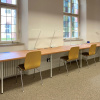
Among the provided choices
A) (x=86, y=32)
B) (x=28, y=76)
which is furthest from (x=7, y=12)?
(x=86, y=32)

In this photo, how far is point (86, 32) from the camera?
5.70 metres

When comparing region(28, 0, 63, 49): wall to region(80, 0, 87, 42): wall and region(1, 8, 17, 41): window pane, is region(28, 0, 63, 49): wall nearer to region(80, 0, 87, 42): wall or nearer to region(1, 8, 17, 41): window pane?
region(1, 8, 17, 41): window pane

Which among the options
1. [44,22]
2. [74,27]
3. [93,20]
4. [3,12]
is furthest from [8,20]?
[93,20]

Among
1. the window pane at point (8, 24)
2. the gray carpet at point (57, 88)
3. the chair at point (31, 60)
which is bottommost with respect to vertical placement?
the gray carpet at point (57, 88)

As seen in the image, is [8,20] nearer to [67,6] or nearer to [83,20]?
[67,6]

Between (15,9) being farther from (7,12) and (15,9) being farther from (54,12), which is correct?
(54,12)

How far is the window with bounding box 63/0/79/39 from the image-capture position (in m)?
5.15

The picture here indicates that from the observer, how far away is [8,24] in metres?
3.58

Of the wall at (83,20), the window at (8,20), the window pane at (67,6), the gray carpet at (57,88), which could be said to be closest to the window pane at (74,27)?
the wall at (83,20)

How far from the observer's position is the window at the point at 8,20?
346 centimetres

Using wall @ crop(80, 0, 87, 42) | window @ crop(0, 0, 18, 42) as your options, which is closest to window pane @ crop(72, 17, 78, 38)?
wall @ crop(80, 0, 87, 42)

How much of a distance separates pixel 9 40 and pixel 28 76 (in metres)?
1.13

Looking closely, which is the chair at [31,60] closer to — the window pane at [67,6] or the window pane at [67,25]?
the window pane at [67,25]

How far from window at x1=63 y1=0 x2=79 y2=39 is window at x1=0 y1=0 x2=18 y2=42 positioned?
83.1 inches
